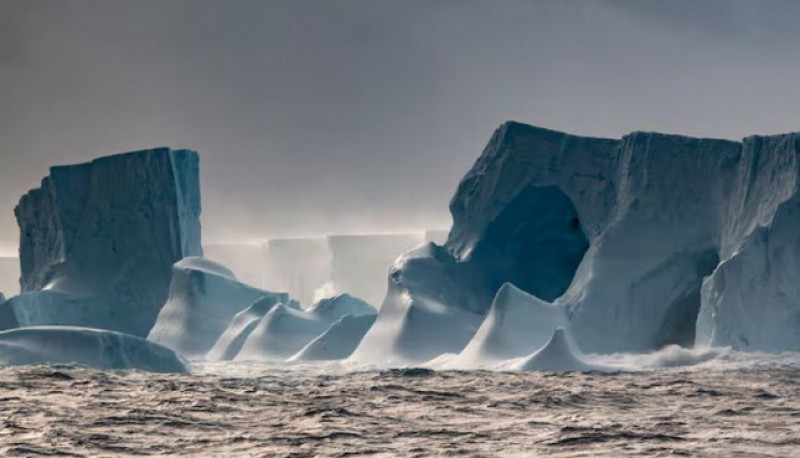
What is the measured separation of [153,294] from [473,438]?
2914cm

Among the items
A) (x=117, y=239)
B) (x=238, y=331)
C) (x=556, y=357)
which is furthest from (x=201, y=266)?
(x=556, y=357)

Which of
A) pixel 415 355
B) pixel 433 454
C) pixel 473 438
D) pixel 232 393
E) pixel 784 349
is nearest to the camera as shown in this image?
pixel 433 454

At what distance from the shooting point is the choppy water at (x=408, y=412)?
15617 mm

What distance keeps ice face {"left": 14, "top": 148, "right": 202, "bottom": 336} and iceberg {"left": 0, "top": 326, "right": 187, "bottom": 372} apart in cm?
1454

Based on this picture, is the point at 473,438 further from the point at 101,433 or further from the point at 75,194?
the point at 75,194

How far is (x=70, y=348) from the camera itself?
93.7 feet

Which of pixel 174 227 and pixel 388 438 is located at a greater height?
pixel 174 227

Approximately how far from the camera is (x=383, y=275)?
6241cm

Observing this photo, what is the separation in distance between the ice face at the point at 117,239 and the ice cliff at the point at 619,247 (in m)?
11.6

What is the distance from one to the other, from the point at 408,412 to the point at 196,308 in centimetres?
2112

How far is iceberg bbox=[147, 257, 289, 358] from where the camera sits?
4059 cm

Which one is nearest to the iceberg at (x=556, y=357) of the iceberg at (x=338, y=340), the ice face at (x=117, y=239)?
the iceberg at (x=338, y=340)

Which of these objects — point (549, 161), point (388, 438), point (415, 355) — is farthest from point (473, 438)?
point (549, 161)

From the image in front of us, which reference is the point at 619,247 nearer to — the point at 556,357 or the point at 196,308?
the point at 556,357
